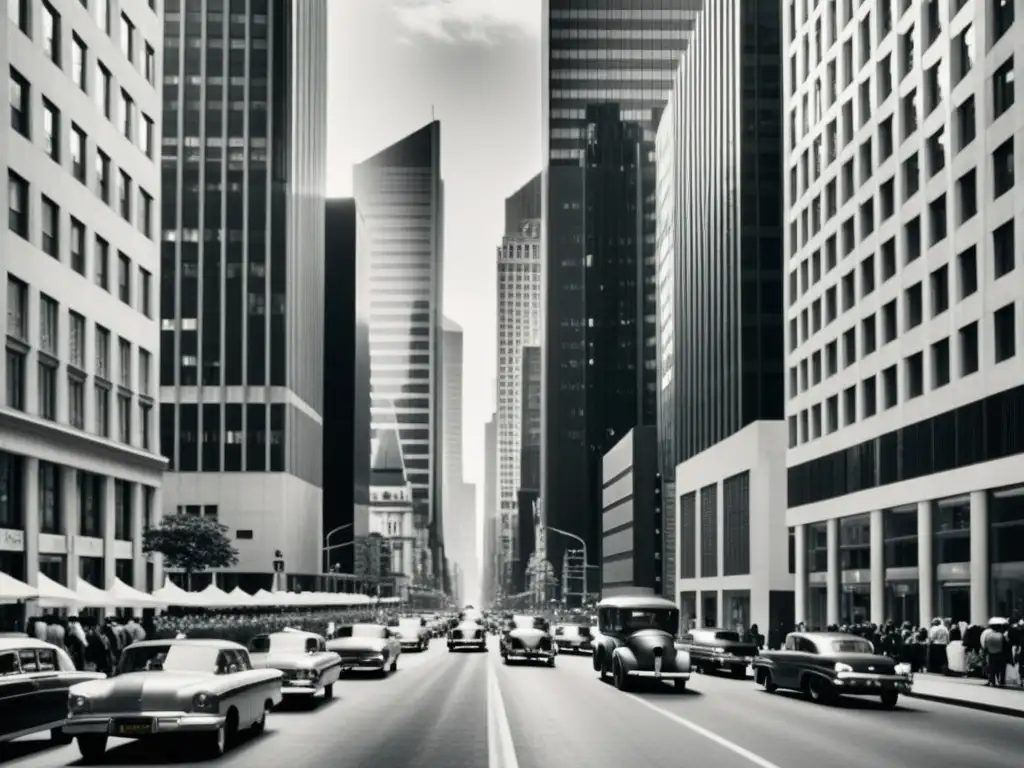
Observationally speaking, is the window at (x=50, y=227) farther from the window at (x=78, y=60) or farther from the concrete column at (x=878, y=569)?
the concrete column at (x=878, y=569)

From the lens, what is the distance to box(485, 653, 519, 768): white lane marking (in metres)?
18.5

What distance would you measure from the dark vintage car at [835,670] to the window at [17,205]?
31.6 meters

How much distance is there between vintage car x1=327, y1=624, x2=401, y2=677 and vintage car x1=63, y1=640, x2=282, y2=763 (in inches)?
736

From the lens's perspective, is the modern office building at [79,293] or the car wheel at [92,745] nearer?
the car wheel at [92,745]

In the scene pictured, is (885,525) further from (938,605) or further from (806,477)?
(806,477)

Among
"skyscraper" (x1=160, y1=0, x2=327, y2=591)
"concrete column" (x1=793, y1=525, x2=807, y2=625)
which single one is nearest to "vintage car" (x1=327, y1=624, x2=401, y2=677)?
"concrete column" (x1=793, y1=525, x2=807, y2=625)

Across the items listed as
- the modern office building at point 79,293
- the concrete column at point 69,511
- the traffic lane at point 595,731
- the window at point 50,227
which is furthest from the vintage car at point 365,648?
the window at point 50,227

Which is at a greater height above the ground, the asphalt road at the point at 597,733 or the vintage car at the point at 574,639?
the asphalt road at the point at 597,733

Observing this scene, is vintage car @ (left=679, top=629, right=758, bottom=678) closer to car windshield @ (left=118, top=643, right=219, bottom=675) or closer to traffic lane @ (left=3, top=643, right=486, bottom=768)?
traffic lane @ (left=3, top=643, right=486, bottom=768)

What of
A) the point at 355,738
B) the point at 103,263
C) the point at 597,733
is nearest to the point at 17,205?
the point at 103,263

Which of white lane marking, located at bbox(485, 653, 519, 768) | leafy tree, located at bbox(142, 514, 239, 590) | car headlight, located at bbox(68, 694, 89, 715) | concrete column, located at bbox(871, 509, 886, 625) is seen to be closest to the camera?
white lane marking, located at bbox(485, 653, 519, 768)

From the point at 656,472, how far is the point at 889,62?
102042 millimetres

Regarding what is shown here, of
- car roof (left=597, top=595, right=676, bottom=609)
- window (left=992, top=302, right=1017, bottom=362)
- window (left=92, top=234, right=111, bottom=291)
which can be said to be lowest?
car roof (left=597, top=595, right=676, bottom=609)

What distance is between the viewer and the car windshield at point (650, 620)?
3978cm
